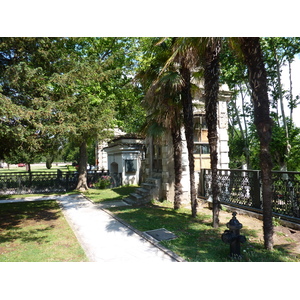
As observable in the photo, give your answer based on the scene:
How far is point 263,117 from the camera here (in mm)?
5211

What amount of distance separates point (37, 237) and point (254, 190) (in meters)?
7.41

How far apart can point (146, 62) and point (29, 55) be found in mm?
8991

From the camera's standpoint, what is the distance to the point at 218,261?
4699 millimetres

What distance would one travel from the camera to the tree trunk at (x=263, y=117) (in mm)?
5211

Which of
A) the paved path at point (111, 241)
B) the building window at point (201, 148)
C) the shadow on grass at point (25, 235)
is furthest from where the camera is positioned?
the building window at point (201, 148)

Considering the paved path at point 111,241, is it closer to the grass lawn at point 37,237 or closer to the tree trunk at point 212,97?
the grass lawn at point 37,237

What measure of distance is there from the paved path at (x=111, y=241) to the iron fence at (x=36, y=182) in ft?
27.8

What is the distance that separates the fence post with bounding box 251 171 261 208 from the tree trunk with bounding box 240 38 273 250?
123 inches

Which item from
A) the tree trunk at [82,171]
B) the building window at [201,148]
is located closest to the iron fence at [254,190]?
the building window at [201,148]

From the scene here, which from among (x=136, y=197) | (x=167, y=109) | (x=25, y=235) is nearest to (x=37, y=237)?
→ (x=25, y=235)

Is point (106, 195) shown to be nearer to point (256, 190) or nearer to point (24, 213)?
point (24, 213)

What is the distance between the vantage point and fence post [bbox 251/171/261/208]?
8188 mm
